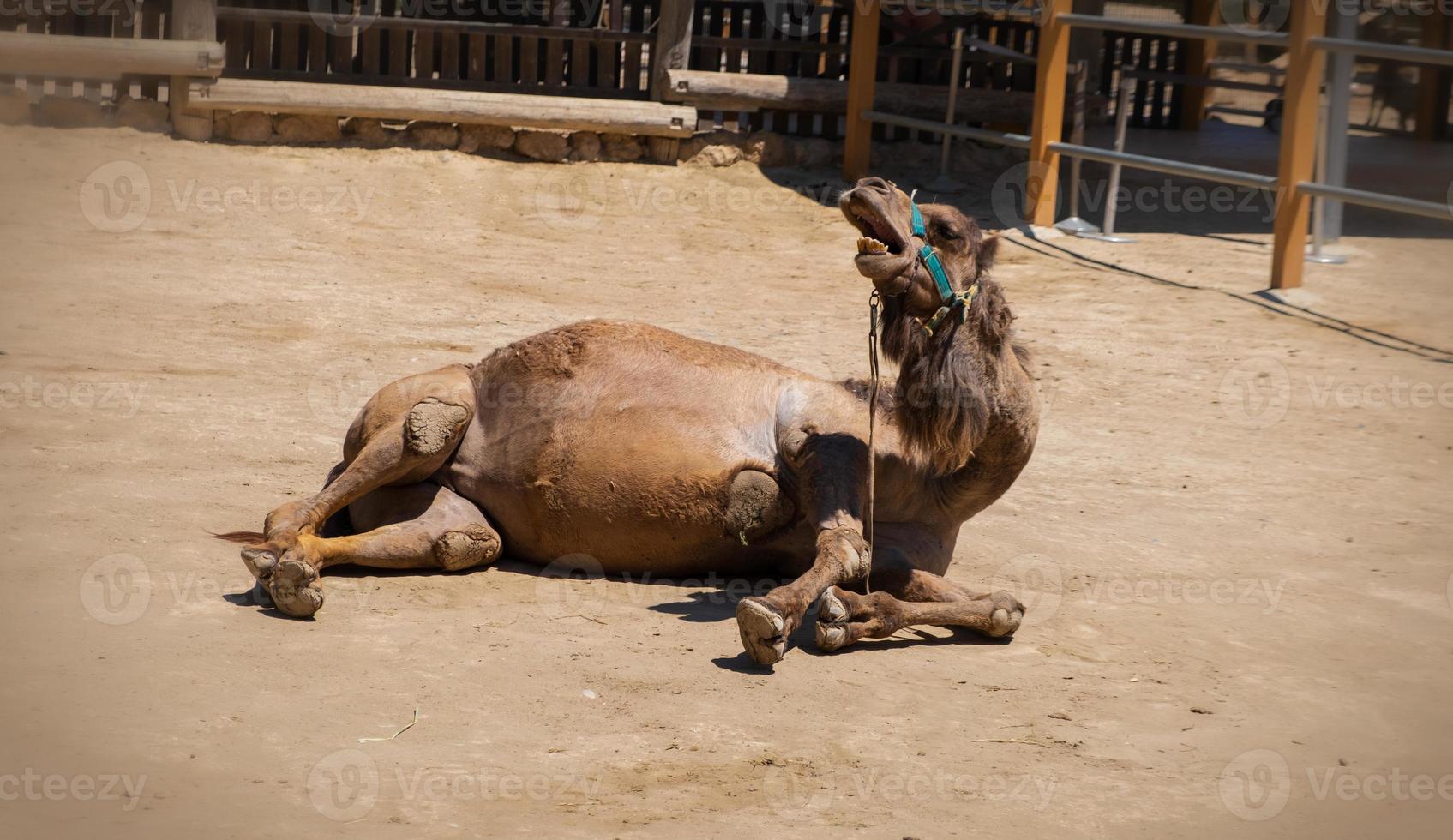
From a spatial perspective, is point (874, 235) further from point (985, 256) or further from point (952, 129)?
point (952, 129)

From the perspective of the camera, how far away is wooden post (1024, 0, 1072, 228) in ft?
38.1

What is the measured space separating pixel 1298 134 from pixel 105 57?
898 cm

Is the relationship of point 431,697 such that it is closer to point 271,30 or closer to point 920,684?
point 920,684

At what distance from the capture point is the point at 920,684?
4.24 meters

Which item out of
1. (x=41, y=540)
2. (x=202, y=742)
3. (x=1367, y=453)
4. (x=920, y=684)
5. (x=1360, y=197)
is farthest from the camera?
(x=1360, y=197)

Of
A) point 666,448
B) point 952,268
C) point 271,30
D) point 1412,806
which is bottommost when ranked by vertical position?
point 1412,806

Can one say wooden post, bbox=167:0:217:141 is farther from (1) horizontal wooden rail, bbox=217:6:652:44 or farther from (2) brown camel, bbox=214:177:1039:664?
(2) brown camel, bbox=214:177:1039:664

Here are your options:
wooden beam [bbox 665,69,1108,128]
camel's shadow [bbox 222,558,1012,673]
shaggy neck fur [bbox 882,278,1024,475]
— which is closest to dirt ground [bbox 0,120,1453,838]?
camel's shadow [bbox 222,558,1012,673]

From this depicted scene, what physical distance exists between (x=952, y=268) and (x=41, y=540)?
3.03m

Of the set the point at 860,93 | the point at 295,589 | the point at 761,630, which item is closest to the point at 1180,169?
the point at 860,93

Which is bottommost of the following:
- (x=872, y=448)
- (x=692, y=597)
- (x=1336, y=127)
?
(x=692, y=597)

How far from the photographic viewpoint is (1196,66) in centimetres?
1791

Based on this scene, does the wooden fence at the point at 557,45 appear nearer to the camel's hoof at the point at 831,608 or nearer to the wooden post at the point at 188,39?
the wooden post at the point at 188,39

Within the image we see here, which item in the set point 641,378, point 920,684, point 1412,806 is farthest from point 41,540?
point 1412,806
